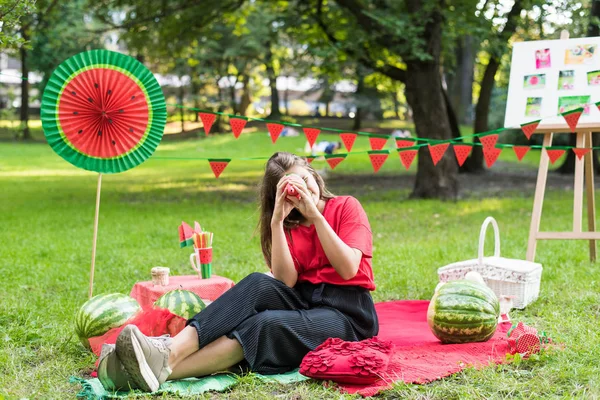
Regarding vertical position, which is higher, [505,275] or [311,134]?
[311,134]

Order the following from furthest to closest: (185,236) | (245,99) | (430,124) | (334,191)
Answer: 1. (245,99)
2. (334,191)
3. (430,124)
4. (185,236)

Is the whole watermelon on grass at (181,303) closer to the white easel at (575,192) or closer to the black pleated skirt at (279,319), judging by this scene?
the black pleated skirt at (279,319)

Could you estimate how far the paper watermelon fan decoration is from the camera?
420cm

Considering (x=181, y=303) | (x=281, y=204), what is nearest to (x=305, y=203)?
(x=281, y=204)

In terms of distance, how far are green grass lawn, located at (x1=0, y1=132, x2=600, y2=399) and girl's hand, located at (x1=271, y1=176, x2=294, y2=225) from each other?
2.63 ft

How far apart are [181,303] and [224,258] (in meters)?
2.84

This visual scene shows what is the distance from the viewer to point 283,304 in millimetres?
3562

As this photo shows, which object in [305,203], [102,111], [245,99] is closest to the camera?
[305,203]

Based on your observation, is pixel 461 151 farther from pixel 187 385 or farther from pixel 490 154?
pixel 187 385

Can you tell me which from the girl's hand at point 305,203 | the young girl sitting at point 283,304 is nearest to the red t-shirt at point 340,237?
the young girl sitting at point 283,304

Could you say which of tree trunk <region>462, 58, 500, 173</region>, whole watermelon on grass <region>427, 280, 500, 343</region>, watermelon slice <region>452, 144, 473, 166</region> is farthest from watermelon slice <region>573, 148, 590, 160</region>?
tree trunk <region>462, 58, 500, 173</region>

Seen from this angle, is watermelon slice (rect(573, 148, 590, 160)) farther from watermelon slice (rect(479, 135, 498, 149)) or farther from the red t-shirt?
the red t-shirt

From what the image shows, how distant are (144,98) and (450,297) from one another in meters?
2.18

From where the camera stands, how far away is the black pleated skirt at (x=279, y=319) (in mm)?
3369
